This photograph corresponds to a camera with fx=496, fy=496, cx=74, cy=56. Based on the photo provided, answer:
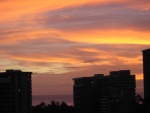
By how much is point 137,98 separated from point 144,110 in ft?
67.2

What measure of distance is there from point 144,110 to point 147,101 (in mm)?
5561

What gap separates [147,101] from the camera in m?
160

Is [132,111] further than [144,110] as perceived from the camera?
Yes

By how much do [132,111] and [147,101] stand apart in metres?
9.51

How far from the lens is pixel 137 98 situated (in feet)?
577

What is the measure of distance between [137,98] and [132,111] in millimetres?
9224

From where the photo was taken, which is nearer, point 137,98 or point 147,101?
point 147,101

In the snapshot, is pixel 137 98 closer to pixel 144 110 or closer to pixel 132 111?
pixel 132 111

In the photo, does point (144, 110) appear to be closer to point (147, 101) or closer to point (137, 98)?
point (147, 101)

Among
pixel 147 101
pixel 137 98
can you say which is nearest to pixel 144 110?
pixel 147 101

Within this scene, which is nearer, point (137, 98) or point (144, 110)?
point (144, 110)

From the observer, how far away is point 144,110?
15538 centimetres

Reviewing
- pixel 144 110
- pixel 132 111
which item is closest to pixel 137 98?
pixel 132 111
